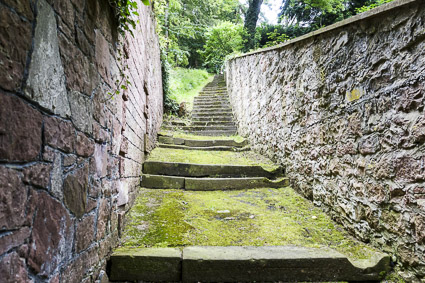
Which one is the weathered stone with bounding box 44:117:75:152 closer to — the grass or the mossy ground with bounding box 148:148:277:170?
the mossy ground with bounding box 148:148:277:170

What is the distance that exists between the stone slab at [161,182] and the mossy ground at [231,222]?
0.13 m

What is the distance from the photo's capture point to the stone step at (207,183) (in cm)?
331

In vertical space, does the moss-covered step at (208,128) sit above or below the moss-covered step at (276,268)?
above

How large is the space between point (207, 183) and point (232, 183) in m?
0.37

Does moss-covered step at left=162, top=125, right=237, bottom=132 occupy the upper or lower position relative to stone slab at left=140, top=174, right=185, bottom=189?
upper

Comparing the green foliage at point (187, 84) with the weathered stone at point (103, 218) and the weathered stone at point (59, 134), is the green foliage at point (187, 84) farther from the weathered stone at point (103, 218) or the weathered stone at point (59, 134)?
the weathered stone at point (59, 134)

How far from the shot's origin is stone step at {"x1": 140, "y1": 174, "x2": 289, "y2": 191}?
3.31m

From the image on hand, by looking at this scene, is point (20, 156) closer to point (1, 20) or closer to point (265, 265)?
point (1, 20)

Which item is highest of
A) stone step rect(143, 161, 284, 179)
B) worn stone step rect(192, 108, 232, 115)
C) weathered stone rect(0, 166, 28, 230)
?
worn stone step rect(192, 108, 232, 115)

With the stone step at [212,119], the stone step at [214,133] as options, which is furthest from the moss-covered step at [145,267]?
the stone step at [212,119]

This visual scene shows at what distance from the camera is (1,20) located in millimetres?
670

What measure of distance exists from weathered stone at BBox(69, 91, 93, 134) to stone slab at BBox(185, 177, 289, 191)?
2.20m

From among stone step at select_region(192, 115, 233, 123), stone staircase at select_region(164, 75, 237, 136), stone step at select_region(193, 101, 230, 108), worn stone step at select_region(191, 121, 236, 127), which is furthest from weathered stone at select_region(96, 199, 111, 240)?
stone step at select_region(193, 101, 230, 108)

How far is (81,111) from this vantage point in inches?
49.0
